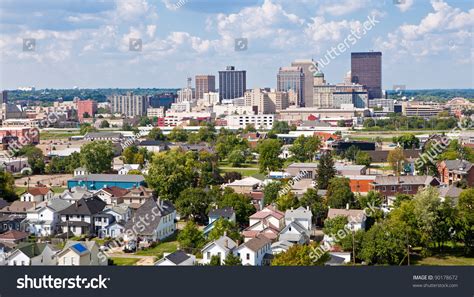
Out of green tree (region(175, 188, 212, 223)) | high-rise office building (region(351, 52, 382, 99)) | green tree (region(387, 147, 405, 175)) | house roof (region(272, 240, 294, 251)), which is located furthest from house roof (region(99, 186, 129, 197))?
high-rise office building (region(351, 52, 382, 99))

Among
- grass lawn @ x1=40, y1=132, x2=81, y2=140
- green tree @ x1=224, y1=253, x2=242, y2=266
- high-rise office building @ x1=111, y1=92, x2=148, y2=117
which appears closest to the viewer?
green tree @ x1=224, y1=253, x2=242, y2=266

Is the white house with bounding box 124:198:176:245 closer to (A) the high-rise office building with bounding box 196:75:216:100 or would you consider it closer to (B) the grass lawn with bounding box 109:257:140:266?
(B) the grass lawn with bounding box 109:257:140:266

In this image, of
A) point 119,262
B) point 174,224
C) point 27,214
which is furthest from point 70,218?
point 119,262

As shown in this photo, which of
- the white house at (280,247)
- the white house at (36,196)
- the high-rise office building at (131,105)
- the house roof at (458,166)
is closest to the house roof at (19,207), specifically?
the white house at (36,196)

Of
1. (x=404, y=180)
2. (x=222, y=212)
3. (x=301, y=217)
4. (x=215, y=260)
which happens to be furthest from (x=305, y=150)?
(x=215, y=260)

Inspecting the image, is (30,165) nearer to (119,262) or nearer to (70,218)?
(70,218)

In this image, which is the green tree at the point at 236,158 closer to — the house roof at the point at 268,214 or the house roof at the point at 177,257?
the house roof at the point at 268,214

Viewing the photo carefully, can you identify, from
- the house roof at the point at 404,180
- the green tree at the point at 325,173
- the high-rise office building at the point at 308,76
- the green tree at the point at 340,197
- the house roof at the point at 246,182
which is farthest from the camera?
the high-rise office building at the point at 308,76
